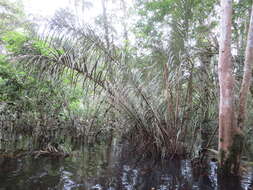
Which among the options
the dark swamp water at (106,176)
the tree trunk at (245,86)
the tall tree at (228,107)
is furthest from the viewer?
the tree trunk at (245,86)

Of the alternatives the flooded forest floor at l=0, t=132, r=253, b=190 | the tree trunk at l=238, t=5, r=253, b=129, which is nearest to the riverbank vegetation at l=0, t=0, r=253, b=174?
the tree trunk at l=238, t=5, r=253, b=129

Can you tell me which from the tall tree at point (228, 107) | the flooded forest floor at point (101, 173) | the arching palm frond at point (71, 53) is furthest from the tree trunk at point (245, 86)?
the arching palm frond at point (71, 53)

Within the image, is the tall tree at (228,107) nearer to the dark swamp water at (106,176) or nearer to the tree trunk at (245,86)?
the tree trunk at (245,86)

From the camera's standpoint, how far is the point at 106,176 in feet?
10.3

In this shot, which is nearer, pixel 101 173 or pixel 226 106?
pixel 226 106

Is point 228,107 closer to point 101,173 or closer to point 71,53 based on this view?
point 101,173

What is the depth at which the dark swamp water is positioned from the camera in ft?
8.93

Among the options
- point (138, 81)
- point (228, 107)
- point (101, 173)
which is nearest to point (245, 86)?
point (228, 107)

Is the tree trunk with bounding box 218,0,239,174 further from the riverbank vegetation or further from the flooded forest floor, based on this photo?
the flooded forest floor

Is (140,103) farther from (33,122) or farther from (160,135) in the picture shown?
(33,122)

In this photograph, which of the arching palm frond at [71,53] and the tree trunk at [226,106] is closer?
the tree trunk at [226,106]

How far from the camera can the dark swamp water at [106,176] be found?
2.72 meters

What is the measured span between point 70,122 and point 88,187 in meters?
3.87

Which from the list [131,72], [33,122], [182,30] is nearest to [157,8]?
[182,30]
